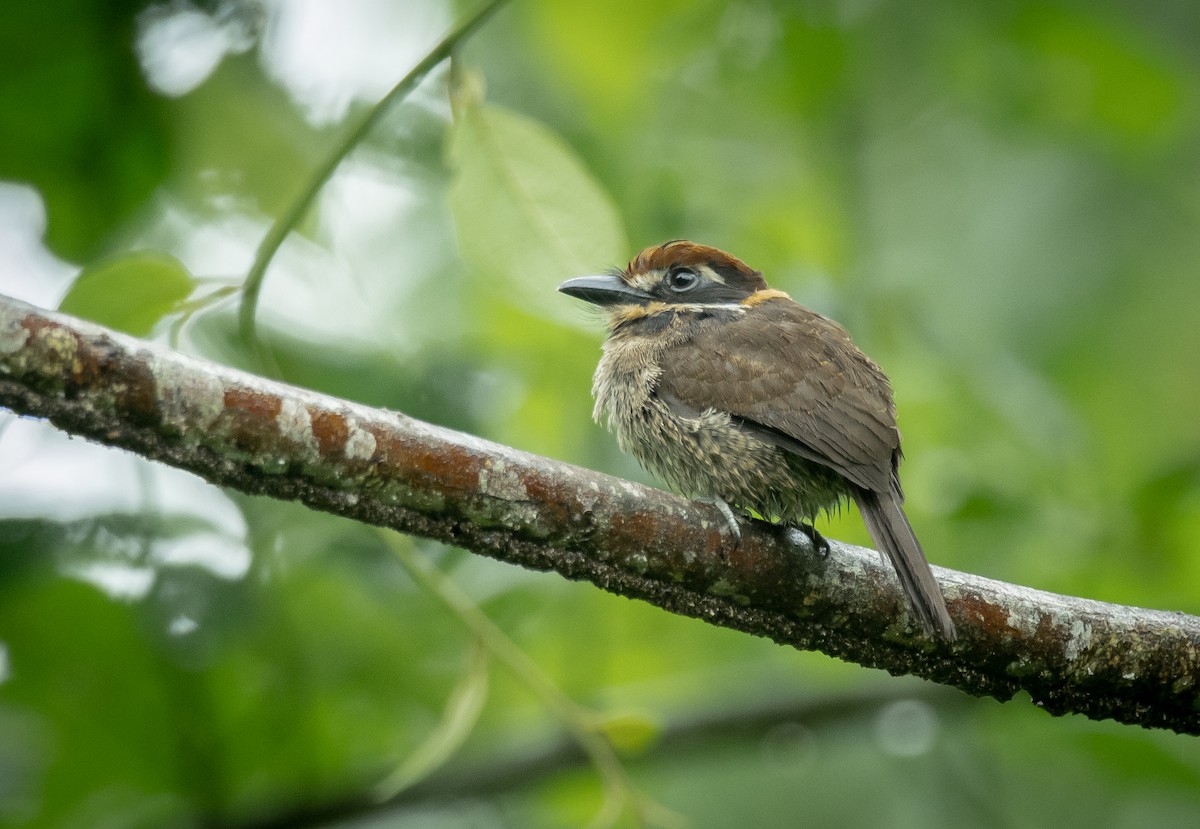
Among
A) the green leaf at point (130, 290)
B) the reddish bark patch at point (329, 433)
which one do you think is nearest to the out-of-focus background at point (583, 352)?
the green leaf at point (130, 290)

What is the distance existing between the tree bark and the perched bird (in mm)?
187

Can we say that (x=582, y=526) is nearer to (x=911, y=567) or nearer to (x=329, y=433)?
(x=329, y=433)

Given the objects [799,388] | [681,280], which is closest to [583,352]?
[681,280]

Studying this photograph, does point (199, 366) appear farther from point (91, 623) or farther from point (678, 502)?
point (91, 623)

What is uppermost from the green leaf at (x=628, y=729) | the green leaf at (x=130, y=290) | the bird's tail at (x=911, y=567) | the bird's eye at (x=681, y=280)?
the green leaf at (x=130, y=290)

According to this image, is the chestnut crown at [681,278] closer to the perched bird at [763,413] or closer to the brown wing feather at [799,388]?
the perched bird at [763,413]

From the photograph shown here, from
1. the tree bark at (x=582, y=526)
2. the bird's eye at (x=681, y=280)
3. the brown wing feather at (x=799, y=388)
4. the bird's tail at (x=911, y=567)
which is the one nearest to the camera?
the tree bark at (x=582, y=526)

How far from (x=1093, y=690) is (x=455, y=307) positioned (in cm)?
245

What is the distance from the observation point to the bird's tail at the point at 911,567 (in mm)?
2215

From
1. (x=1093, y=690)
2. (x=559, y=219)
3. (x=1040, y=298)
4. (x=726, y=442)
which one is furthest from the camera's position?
(x=1040, y=298)

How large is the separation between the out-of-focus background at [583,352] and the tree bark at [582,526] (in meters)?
0.53

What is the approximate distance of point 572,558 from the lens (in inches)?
83.7

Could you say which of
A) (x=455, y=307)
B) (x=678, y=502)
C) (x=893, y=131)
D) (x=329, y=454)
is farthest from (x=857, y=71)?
(x=329, y=454)

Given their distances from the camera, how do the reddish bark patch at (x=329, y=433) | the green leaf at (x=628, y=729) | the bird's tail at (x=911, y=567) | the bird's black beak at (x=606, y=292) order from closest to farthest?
1. the reddish bark patch at (x=329, y=433)
2. the bird's tail at (x=911, y=567)
3. the green leaf at (x=628, y=729)
4. the bird's black beak at (x=606, y=292)
